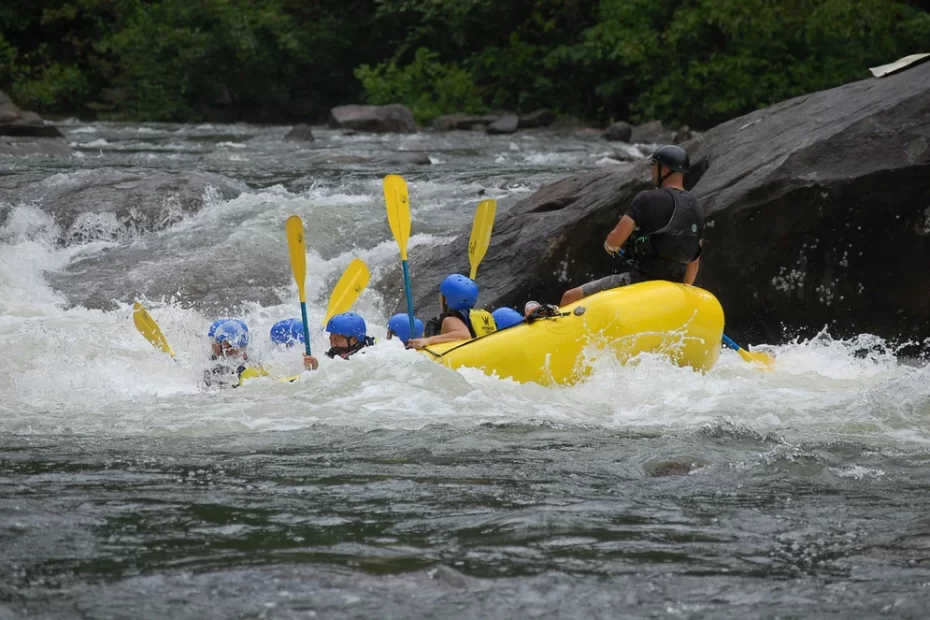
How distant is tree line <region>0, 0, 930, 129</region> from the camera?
20.4 m

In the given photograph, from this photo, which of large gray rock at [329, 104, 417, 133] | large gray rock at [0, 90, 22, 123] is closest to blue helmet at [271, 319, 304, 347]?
large gray rock at [0, 90, 22, 123]

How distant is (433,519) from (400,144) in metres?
14.2

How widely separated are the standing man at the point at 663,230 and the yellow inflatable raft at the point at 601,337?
0.74 feet

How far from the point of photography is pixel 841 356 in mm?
7094

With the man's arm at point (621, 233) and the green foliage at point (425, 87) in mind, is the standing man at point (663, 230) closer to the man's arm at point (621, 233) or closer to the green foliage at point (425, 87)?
the man's arm at point (621, 233)

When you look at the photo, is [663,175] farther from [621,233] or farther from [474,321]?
[474,321]

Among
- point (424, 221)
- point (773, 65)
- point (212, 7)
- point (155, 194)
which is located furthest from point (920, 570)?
point (212, 7)

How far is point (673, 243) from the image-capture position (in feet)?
21.2

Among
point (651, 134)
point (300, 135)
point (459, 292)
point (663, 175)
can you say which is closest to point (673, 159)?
point (663, 175)

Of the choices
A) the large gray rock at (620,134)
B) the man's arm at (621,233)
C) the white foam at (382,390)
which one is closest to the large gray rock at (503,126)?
the large gray rock at (620,134)

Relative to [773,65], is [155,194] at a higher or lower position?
lower

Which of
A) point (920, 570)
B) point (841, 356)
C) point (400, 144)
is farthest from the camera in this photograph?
point (400, 144)

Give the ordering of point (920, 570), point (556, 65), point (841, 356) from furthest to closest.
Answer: point (556, 65)
point (841, 356)
point (920, 570)

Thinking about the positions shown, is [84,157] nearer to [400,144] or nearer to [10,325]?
[400,144]
